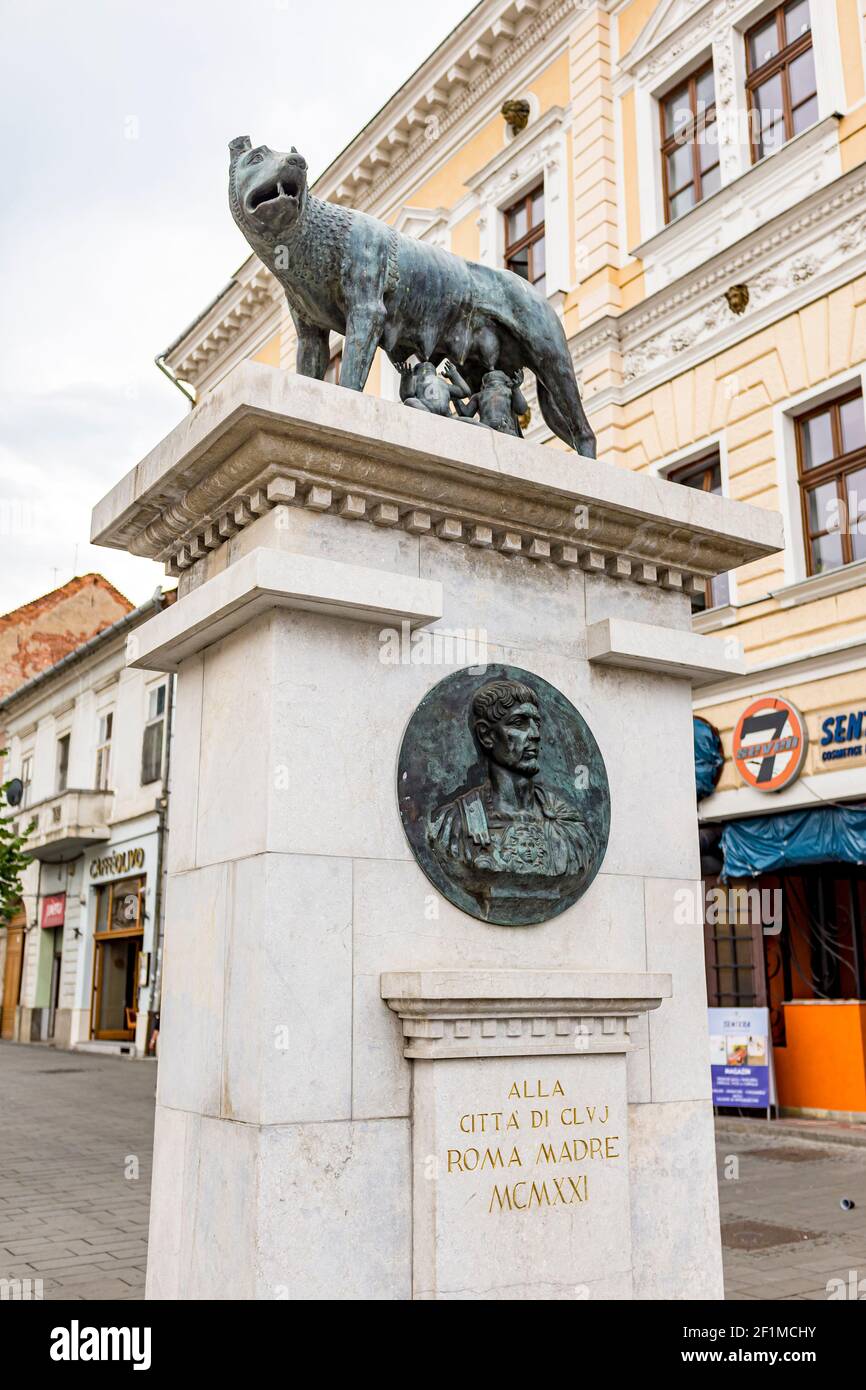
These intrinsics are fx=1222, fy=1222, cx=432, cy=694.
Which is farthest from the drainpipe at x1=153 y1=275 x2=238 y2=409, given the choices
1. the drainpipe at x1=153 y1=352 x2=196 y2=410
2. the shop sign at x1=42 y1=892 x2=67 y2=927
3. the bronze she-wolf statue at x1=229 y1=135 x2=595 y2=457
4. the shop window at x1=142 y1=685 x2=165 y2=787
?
the bronze she-wolf statue at x1=229 y1=135 x2=595 y2=457

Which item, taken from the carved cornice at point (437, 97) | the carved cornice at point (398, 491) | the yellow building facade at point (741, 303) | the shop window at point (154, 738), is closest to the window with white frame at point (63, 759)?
the shop window at point (154, 738)

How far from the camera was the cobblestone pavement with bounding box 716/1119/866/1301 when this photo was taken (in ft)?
20.7

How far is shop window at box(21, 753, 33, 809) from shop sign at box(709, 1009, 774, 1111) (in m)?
27.8

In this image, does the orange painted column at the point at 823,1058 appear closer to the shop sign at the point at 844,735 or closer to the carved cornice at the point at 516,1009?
the shop sign at the point at 844,735

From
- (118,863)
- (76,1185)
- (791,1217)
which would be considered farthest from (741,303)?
(118,863)

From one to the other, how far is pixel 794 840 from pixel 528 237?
1031 cm

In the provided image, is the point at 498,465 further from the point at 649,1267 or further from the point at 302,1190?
the point at 649,1267

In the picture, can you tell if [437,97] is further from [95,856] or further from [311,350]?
[95,856]

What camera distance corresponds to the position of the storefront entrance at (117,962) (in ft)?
91.9

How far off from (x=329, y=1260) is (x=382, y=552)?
2.24 m

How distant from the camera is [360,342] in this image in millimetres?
4562

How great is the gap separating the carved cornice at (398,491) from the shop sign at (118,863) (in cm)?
2391

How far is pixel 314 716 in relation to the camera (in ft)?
12.9
